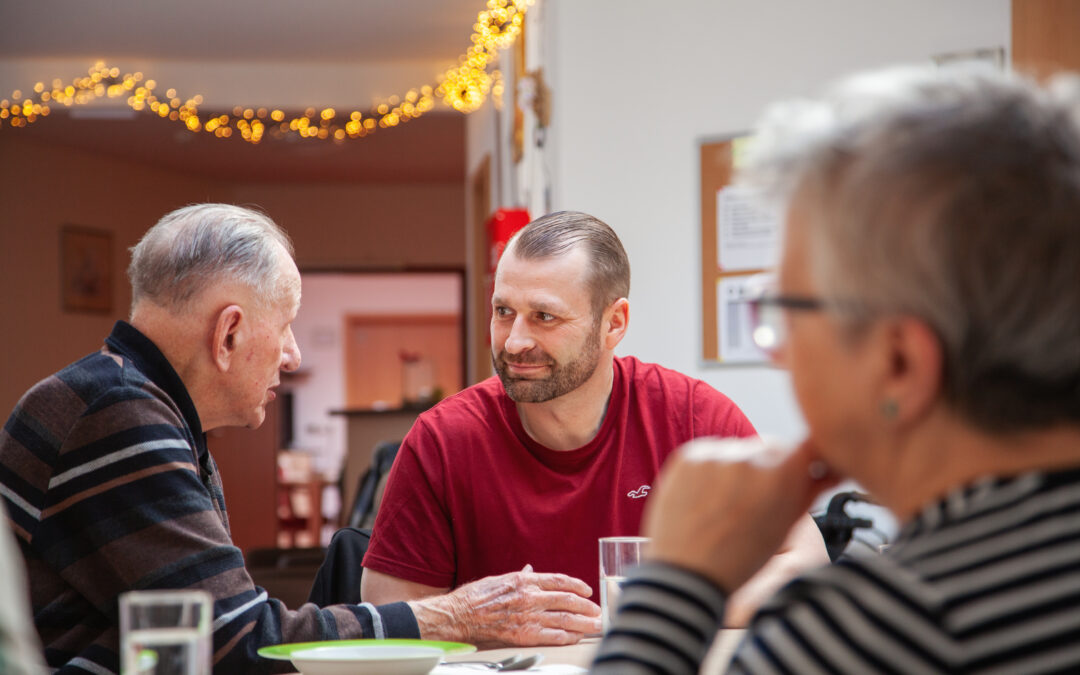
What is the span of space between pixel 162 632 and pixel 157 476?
62cm

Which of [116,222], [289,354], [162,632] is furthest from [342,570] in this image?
[116,222]

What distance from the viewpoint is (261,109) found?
23.9 ft

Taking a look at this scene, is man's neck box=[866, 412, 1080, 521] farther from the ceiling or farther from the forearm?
the ceiling

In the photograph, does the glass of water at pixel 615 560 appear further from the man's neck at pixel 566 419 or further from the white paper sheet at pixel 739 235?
the white paper sheet at pixel 739 235

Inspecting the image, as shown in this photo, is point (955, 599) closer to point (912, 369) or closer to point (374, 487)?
point (912, 369)

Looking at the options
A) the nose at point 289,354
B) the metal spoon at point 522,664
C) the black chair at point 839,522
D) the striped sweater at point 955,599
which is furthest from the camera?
the black chair at point 839,522

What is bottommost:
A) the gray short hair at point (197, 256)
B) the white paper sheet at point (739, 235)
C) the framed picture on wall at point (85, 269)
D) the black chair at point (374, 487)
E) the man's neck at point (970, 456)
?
the black chair at point (374, 487)

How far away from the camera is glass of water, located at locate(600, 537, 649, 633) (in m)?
1.40

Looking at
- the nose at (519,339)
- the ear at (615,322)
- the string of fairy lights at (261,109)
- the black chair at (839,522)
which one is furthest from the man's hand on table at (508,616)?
the string of fairy lights at (261,109)

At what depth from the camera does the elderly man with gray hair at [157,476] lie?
1378mm

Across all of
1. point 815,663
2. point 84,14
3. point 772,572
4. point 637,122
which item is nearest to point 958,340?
point 815,663

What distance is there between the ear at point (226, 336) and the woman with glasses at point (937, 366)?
1022 mm

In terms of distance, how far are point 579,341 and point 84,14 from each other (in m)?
4.94

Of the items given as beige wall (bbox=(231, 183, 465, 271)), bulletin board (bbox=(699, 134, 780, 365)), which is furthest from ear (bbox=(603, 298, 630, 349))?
beige wall (bbox=(231, 183, 465, 271))
